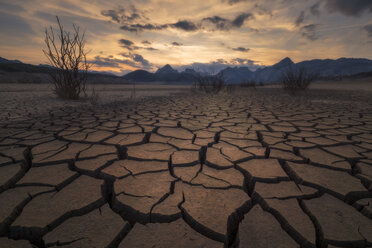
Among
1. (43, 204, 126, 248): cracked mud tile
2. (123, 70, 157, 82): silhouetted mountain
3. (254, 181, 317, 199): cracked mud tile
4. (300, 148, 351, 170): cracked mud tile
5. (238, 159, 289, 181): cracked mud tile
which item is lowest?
(43, 204, 126, 248): cracked mud tile

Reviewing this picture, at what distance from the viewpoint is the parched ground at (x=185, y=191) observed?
730mm

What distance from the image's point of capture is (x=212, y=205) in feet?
2.94

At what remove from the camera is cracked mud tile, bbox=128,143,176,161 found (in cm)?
144

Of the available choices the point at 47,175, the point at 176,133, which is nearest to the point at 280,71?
the point at 176,133

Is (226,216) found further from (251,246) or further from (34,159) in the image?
(34,159)

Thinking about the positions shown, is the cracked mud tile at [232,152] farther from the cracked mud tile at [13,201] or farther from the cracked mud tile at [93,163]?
the cracked mud tile at [13,201]

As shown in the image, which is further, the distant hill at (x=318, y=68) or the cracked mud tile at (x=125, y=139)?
the distant hill at (x=318, y=68)

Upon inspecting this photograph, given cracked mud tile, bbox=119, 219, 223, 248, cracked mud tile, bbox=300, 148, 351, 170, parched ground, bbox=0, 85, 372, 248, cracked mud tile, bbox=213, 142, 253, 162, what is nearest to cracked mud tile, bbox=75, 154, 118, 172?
parched ground, bbox=0, 85, 372, 248

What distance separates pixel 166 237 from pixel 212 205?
275 millimetres

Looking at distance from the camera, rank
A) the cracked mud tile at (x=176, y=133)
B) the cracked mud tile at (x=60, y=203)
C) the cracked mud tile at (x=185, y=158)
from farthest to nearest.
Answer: the cracked mud tile at (x=176, y=133) < the cracked mud tile at (x=185, y=158) < the cracked mud tile at (x=60, y=203)

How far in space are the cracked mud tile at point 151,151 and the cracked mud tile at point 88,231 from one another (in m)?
0.61

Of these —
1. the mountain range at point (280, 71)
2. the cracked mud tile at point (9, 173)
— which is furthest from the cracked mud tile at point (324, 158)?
the mountain range at point (280, 71)

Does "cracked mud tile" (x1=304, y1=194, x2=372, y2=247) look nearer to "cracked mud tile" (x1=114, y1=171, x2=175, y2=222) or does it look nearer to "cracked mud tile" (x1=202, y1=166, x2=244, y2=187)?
"cracked mud tile" (x1=202, y1=166, x2=244, y2=187)

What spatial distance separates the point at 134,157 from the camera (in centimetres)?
143
